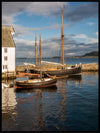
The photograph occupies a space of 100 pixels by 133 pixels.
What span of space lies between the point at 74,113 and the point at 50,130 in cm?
635

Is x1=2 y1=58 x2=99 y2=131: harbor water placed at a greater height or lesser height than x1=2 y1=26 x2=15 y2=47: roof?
lesser

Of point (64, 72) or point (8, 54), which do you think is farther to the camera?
point (64, 72)

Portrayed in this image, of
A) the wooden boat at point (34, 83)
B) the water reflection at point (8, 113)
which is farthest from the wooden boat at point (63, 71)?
the water reflection at point (8, 113)

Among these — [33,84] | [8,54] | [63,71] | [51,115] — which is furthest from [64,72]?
[51,115]

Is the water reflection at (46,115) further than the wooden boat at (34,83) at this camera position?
No

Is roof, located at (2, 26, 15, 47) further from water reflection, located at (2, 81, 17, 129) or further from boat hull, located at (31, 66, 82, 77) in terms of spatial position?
water reflection, located at (2, 81, 17, 129)

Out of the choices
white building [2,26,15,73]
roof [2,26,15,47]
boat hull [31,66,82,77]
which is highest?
roof [2,26,15,47]

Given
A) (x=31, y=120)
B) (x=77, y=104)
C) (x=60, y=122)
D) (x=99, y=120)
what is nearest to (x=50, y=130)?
(x=60, y=122)

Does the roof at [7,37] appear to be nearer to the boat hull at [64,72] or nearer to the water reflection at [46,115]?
the boat hull at [64,72]

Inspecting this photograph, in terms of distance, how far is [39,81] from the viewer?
140ft

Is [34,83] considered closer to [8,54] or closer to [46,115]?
[46,115]

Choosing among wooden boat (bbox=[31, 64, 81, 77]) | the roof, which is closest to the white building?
the roof

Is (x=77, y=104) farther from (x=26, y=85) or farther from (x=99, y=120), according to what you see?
(x=26, y=85)

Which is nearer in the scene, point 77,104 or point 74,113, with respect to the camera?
point 74,113
